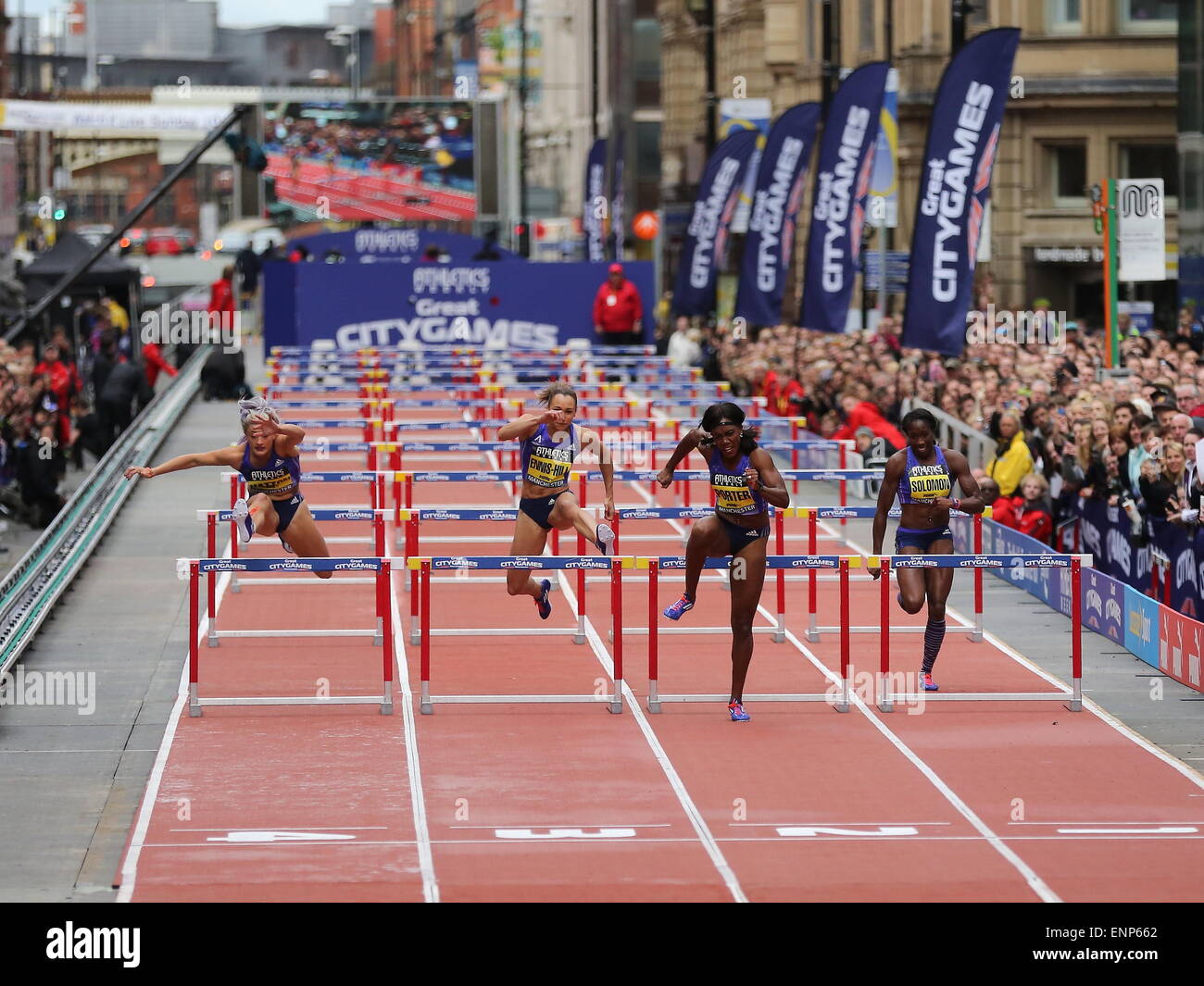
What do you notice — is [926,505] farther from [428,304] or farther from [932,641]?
[428,304]

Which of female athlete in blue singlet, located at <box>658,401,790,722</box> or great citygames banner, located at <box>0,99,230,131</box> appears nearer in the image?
female athlete in blue singlet, located at <box>658,401,790,722</box>

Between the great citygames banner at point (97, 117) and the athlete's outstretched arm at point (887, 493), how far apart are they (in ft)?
118

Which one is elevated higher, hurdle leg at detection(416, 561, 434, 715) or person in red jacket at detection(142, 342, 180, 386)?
person in red jacket at detection(142, 342, 180, 386)

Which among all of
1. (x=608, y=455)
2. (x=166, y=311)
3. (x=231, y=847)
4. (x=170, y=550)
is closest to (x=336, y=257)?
(x=166, y=311)

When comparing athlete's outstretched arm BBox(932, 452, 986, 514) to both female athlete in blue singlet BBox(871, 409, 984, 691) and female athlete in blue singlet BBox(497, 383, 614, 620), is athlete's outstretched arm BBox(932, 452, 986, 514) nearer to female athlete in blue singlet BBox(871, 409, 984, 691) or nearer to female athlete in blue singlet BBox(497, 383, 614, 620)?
female athlete in blue singlet BBox(871, 409, 984, 691)

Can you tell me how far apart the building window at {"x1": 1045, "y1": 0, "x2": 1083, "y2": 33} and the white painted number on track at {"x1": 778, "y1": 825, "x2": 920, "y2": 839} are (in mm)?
39546

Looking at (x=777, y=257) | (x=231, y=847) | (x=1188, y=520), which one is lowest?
(x=231, y=847)

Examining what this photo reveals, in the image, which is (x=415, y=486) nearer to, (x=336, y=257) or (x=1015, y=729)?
(x=1015, y=729)

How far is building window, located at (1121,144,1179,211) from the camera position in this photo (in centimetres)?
5019

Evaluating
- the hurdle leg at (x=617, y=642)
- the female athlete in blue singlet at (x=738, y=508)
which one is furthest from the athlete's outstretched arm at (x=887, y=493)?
the hurdle leg at (x=617, y=642)

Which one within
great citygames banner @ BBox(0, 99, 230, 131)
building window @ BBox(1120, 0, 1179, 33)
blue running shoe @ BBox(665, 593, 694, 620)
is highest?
building window @ BBox(1120, 0, 1179, 33)

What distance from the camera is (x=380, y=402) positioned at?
91.7 feet

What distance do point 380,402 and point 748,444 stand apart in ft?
44.8

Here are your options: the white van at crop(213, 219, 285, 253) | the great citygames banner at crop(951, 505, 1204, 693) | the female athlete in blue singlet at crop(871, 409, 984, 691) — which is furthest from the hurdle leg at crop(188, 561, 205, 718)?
the white van at crop(213, 219, 285, 253)
